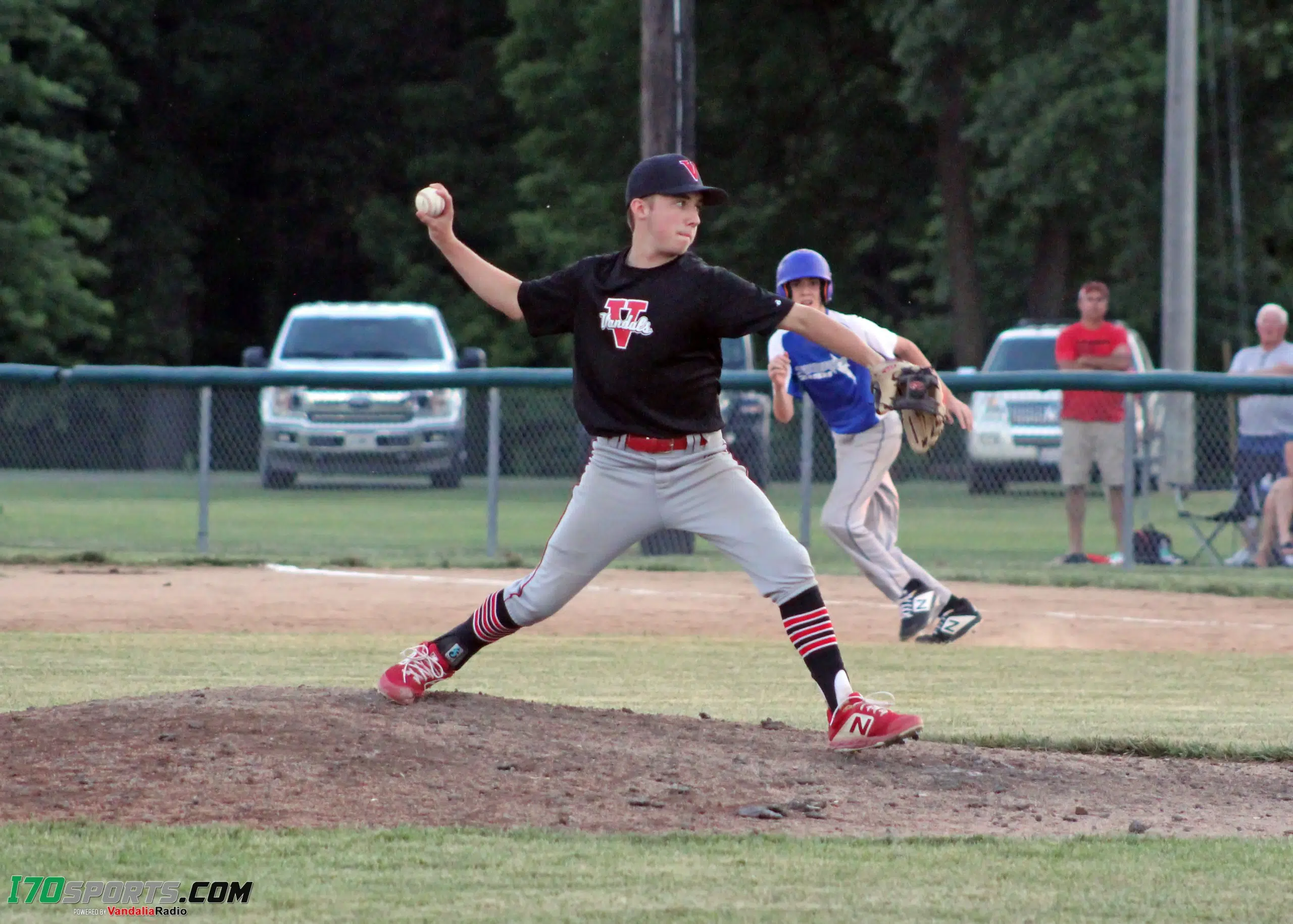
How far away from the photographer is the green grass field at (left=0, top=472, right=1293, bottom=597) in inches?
583

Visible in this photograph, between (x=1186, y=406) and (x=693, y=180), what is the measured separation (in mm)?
10110

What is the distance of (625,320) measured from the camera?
6055 millimetres

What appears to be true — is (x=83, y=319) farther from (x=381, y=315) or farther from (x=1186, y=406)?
(x=1186, y=406)

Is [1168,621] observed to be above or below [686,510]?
below

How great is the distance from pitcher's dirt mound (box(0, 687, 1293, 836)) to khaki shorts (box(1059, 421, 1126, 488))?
7677 millimetres

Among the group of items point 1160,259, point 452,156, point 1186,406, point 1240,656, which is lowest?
point 1240,656

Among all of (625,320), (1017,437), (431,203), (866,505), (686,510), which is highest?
(431,203)

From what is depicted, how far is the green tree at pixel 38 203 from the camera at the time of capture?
27828mm

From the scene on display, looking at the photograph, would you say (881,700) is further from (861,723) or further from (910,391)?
(910,391)

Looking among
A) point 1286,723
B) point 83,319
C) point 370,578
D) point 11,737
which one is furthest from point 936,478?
point 83,319

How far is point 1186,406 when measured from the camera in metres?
15.4

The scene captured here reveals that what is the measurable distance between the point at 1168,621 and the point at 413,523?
6.13 meters

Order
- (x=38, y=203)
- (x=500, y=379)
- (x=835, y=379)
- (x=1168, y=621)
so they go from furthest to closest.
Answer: (x=38, y=203)
(x=500, y=379)
(x=1168, y=621)
(x=835, y=379)

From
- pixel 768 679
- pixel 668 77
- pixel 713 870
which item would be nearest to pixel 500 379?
pixel 668 77
